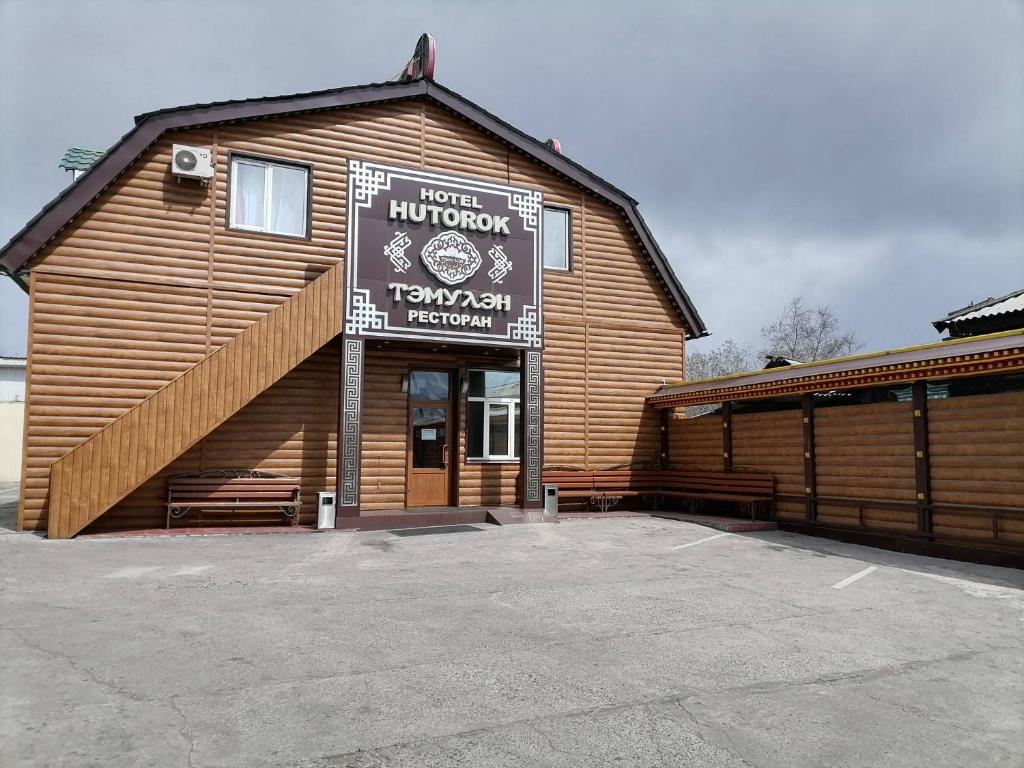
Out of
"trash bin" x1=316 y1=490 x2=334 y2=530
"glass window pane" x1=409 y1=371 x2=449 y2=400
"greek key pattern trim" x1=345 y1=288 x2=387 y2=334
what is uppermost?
"greek key pattern trim" x1=345 y1=288 x2=387 y2=334

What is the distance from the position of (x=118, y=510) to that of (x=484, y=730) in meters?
10.7

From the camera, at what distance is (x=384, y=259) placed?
1337 cm

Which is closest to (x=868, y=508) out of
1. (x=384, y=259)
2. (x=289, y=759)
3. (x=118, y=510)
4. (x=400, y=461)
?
(x=400, y=461)

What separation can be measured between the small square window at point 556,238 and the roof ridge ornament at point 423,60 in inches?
161

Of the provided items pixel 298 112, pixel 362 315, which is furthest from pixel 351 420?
pixel 298 112

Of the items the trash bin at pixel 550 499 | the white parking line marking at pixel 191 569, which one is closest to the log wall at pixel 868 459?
the trash bin at pixel 550 499

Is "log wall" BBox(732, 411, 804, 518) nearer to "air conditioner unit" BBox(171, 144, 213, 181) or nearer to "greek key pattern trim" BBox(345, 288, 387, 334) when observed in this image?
"greek key pattern trim" BBox(345, 288, 387, 334)

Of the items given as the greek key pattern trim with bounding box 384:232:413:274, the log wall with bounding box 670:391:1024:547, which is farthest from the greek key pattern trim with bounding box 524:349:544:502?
the log wall with bounding box 670:391:1024:547

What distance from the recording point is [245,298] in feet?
42.7

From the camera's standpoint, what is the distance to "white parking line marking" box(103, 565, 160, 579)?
8.04m

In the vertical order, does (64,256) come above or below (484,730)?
above

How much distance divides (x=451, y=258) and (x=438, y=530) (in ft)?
18.0

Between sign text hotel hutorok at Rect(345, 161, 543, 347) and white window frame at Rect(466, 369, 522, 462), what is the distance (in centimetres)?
162

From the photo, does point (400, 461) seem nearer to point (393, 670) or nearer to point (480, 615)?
point (480, 615)
